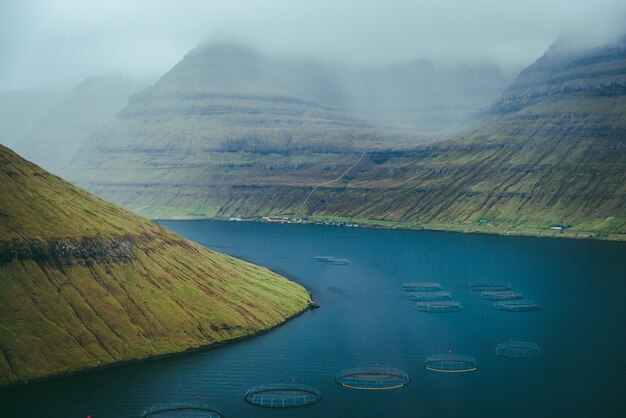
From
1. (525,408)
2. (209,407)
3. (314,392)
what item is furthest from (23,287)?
(525,408)

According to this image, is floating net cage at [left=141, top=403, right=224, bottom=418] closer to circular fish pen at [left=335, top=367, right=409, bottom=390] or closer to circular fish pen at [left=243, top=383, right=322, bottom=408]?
circular fish pen at [left=243, top=383, right=322, bottom=408]

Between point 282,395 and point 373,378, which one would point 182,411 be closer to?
point 282,395

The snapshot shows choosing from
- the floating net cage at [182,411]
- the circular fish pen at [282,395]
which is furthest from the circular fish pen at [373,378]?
the floating net cage at [182,411]

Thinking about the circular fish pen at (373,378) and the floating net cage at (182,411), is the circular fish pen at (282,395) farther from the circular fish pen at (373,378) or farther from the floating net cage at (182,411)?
the circular fish pen at (373,378)

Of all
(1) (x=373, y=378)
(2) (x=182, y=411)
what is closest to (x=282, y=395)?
(2) (x=182, y=411)

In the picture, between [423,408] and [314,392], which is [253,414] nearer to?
[314,392]

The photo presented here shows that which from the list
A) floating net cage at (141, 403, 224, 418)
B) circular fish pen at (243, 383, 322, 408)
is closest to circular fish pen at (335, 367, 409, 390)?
circular fish pen at (243, 383, 322, 408)
